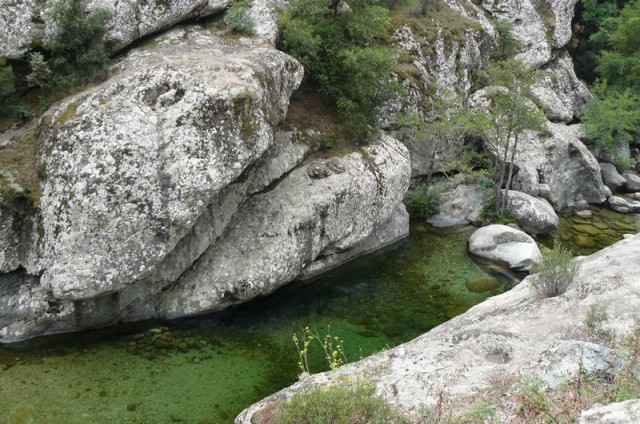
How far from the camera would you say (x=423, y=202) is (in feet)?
82.2

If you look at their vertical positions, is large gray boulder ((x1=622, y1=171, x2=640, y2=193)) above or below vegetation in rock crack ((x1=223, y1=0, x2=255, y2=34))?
below

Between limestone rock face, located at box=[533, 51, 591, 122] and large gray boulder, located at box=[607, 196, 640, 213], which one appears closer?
large gray boulder, located at box=[607, 196, 640, 213]

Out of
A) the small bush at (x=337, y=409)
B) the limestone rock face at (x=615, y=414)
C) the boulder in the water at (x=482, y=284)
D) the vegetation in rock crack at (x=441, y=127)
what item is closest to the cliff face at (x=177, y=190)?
the vegetation in rock crack at (x=441, y=127)

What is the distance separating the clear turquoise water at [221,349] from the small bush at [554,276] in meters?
5.10

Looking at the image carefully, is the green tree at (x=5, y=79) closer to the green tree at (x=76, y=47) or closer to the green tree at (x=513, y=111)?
the green tree at (x=76, y=47)

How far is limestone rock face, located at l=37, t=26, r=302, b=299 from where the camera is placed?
13477 millimetres

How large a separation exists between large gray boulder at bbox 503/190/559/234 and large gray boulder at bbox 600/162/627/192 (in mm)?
9208

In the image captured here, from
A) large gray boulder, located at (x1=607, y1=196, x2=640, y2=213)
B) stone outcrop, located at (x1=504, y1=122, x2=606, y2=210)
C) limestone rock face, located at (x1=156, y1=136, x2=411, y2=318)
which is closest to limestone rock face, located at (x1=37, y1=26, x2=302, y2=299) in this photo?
limestone rock face, located at (x1=156, y1=136, x2=411, y2=318)

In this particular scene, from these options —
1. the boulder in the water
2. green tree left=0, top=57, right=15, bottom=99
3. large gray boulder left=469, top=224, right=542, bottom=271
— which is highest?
green tree left=0, top=57, right=15, bottom=99

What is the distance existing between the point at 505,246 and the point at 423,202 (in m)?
5.25

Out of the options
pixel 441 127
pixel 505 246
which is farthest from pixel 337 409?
pixel 441 127

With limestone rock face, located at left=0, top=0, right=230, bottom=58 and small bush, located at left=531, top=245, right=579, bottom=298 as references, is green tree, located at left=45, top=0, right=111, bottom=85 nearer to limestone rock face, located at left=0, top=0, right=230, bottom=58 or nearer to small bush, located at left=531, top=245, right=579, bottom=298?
limestone rock face, located at left=0, top=0, right=230, bottom=58

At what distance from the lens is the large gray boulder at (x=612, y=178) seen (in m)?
31.0

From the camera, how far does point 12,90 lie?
53.0ft
